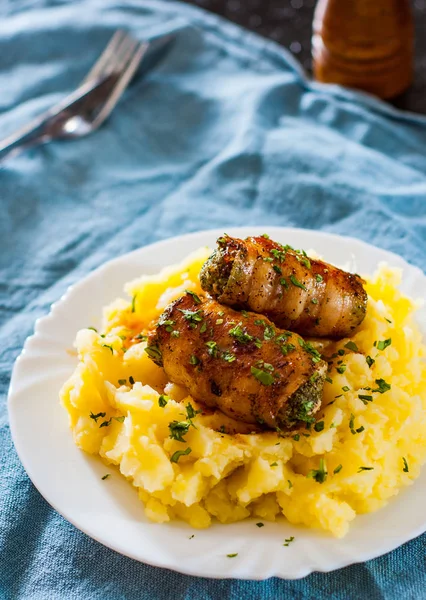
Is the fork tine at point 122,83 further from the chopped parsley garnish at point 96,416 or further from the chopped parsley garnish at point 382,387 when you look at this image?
the chopped parsley garnish at point 382,387

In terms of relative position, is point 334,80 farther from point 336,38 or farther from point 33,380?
point 33,380

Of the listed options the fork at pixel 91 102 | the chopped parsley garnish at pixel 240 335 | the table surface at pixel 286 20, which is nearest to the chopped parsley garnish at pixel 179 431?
the chopped parsley garnish at pixel 240 335

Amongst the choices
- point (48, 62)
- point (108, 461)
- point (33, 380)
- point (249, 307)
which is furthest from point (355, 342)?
point (48, 62)

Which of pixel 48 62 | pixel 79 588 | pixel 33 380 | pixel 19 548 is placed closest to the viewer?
pixel 79 588

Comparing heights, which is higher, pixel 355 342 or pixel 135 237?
pixel 355 342

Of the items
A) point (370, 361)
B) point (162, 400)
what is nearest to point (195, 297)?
point (162, 400)

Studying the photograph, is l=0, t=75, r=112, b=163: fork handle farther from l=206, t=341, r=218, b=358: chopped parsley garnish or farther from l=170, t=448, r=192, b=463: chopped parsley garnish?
l=170, t=448, r=192, b=463: chopped parsley garnish
